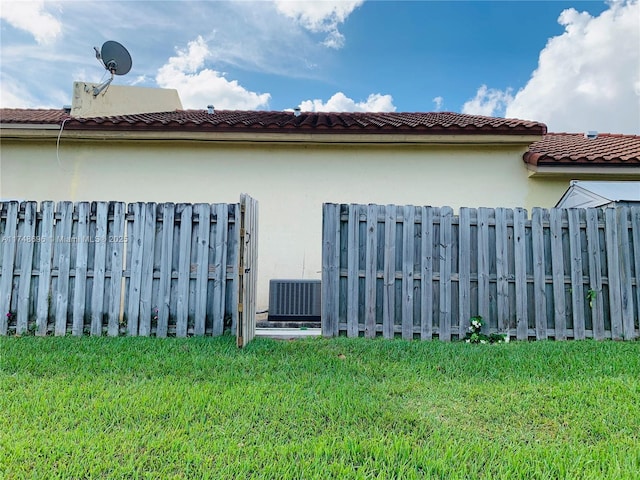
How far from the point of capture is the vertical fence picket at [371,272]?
498cm

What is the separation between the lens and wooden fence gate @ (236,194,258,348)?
432 centimetres

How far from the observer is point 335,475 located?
193cm

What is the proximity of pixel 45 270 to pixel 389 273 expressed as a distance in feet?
16.3

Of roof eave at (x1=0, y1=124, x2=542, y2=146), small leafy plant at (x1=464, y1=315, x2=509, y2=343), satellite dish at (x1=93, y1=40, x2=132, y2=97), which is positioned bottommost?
small leafy plant at (x1=464, y1=315, x2=509, y2=343)

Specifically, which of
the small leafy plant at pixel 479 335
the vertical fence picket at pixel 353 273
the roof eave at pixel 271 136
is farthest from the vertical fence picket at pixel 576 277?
the vertical fence picket at pixel 353 273

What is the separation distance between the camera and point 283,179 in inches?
269

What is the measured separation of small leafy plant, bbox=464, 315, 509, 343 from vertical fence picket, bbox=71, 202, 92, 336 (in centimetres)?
543

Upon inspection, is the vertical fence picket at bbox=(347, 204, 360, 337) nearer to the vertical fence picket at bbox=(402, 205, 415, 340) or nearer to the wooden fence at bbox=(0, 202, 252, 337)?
the vertical fence picket at bbox=(402, 205, 415, 340)

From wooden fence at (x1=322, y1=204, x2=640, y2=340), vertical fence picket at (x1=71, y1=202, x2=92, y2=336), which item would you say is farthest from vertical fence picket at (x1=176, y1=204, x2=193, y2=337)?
wooden fence at (x1=322, y1=204, x2=640, y2=340)

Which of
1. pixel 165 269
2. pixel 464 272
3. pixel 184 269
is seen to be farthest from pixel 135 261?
pixel 464 272

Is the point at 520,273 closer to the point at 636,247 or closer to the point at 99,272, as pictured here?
the point at 636,247

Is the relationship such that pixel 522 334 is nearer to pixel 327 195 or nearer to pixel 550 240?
pixel 550 240

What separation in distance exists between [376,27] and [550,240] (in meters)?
7.66

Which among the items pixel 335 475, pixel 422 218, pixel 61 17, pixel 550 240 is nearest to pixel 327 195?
pixel 422 218
